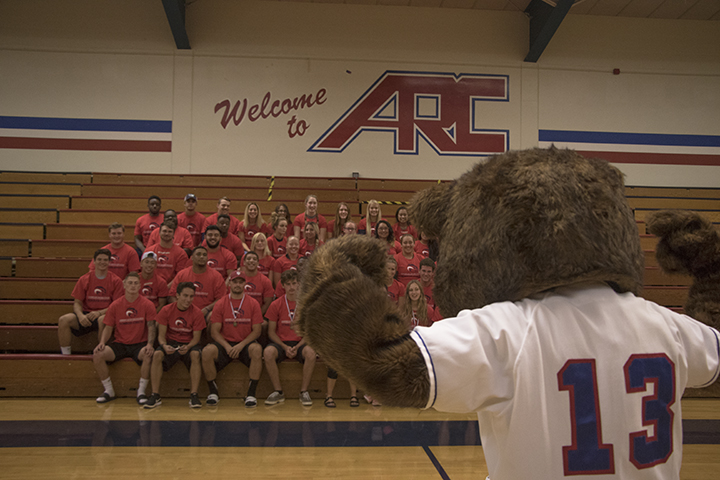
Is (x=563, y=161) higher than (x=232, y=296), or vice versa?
(x=563, y=161)

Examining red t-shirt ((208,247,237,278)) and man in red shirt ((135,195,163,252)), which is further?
man in red shirt ((135,195,163,252))

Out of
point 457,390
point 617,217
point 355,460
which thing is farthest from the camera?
point 355,460

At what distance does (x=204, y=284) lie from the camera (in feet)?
15.3

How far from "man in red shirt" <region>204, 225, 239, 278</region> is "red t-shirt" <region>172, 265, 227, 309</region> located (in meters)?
0.40

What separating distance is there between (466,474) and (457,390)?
2099 millimetres

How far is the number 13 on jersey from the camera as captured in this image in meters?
0.85

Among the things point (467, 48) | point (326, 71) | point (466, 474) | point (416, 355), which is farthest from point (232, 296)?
point (467, 48)

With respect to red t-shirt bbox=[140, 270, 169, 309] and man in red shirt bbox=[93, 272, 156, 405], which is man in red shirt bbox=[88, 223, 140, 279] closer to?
red t-shirt bbox=[140, 270, 169, 309]

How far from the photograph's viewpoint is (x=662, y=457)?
894mm

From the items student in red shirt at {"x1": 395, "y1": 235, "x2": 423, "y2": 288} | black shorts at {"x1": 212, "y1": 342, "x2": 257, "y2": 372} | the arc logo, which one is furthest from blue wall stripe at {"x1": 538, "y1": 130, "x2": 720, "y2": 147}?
black shorts at {"x1": 212, "y1": 342, "x2": 257, "y2": 372}

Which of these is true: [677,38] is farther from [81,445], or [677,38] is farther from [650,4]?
[81,445]

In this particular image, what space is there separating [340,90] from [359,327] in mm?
8173

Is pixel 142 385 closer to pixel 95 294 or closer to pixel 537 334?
pixel 95 294

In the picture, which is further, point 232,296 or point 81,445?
point 232,296
